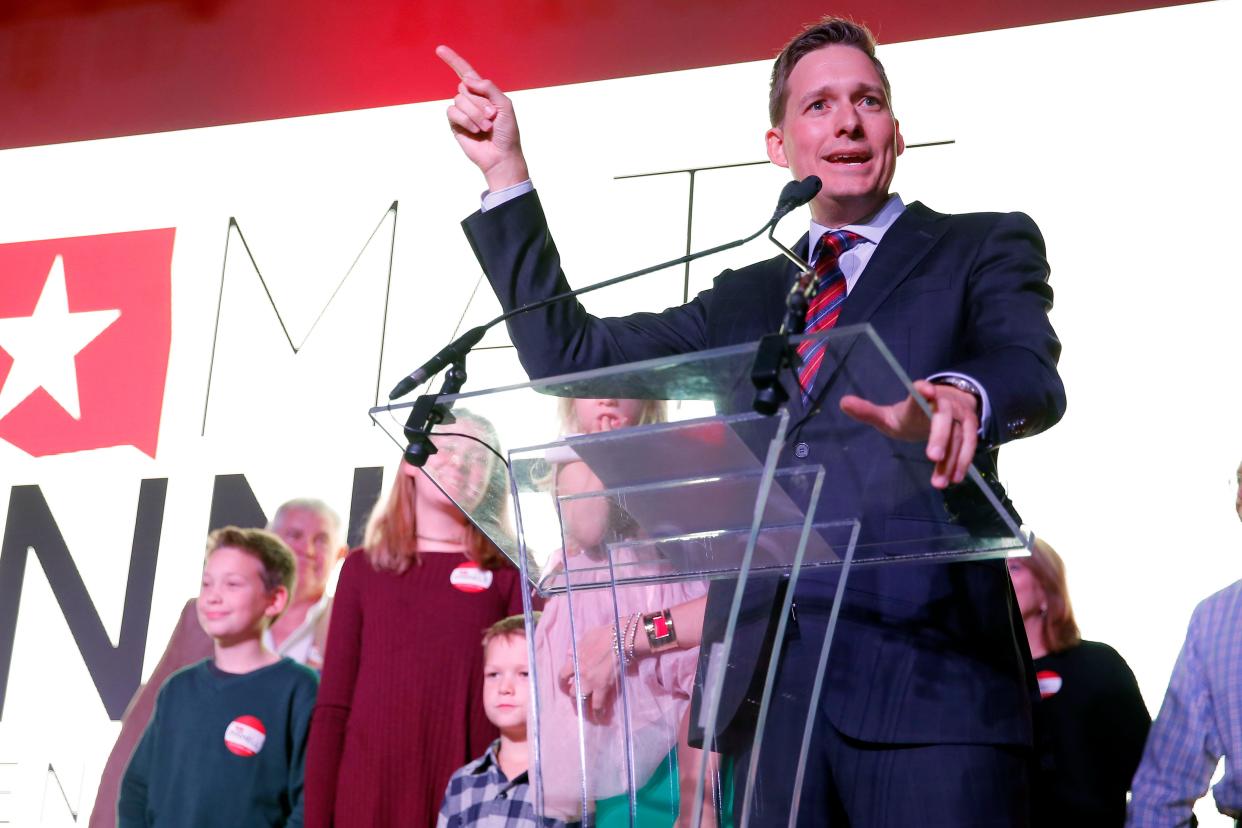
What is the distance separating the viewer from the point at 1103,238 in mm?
2766

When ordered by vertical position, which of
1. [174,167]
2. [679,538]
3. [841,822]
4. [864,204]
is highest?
[174,167]

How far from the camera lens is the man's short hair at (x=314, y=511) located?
3.16 m

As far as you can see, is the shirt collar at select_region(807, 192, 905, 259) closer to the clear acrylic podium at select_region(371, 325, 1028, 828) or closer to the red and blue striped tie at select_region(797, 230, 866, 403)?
the red and blue striped tie at select_region(797, 230, 866, 403)

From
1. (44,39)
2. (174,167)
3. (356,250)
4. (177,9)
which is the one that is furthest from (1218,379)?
(44,39)

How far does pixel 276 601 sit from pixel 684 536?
210cm

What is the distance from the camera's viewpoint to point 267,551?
3.05m

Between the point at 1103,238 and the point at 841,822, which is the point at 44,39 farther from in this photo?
the point at 841,822

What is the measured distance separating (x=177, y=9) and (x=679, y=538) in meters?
3.38

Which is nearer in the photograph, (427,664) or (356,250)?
(427,664)

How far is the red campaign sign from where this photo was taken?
349 cm

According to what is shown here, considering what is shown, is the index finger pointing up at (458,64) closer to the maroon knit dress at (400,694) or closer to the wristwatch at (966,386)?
the wristwatch at (966,386)

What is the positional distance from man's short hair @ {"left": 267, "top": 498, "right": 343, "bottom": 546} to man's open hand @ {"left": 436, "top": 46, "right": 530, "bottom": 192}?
6.18 ft

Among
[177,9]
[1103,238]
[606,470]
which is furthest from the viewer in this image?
[177,9]

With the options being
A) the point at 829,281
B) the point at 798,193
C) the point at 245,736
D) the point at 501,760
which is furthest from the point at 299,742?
the point at 798,193
